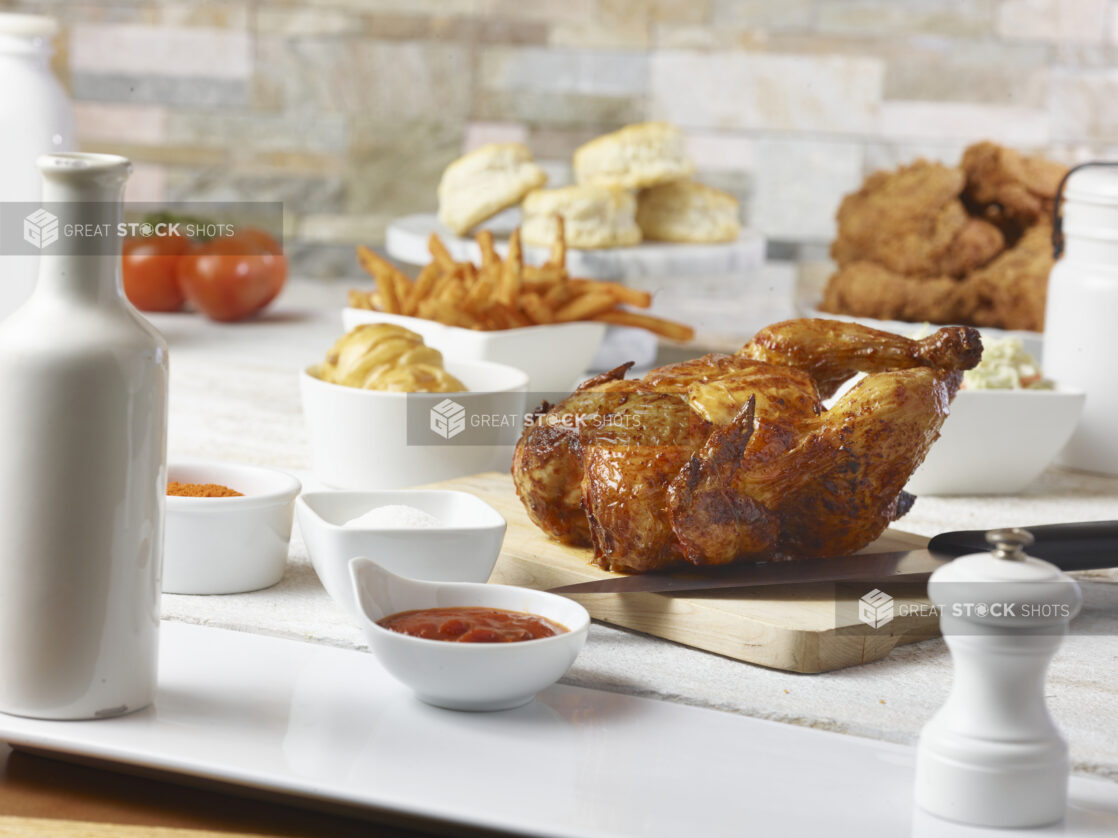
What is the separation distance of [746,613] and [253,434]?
95 centimetres

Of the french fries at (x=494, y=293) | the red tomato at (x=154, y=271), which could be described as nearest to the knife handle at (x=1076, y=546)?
the french fries at (x=494, y=293)

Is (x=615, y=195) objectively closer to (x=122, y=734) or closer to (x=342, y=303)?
(x=342, y=303)

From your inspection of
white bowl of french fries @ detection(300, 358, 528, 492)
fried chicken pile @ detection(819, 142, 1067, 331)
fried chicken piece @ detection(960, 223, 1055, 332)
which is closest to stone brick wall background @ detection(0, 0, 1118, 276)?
fried chicken pile @ detection(819, 142, 1067, 331)

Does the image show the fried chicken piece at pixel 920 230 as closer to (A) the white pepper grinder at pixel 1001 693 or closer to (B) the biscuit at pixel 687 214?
(B) the biscuit at pixel 687 214

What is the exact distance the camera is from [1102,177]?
1.84 meters

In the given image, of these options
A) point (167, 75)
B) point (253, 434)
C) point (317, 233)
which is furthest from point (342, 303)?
point (253, 434)

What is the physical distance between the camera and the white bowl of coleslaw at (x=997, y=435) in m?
1.65

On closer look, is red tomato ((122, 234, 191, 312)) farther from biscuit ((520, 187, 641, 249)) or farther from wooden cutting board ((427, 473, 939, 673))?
wooden cutting board ((427, 473, 939, 673))

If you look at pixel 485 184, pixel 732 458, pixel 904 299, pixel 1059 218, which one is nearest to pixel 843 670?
pixel 732 458

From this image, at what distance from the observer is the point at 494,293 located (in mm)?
2016

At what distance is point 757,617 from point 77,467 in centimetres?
52

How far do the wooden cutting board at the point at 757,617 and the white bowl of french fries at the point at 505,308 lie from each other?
70 cm

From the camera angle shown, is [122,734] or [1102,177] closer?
[122,734]

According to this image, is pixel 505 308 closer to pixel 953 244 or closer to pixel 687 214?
pixel 687 214
